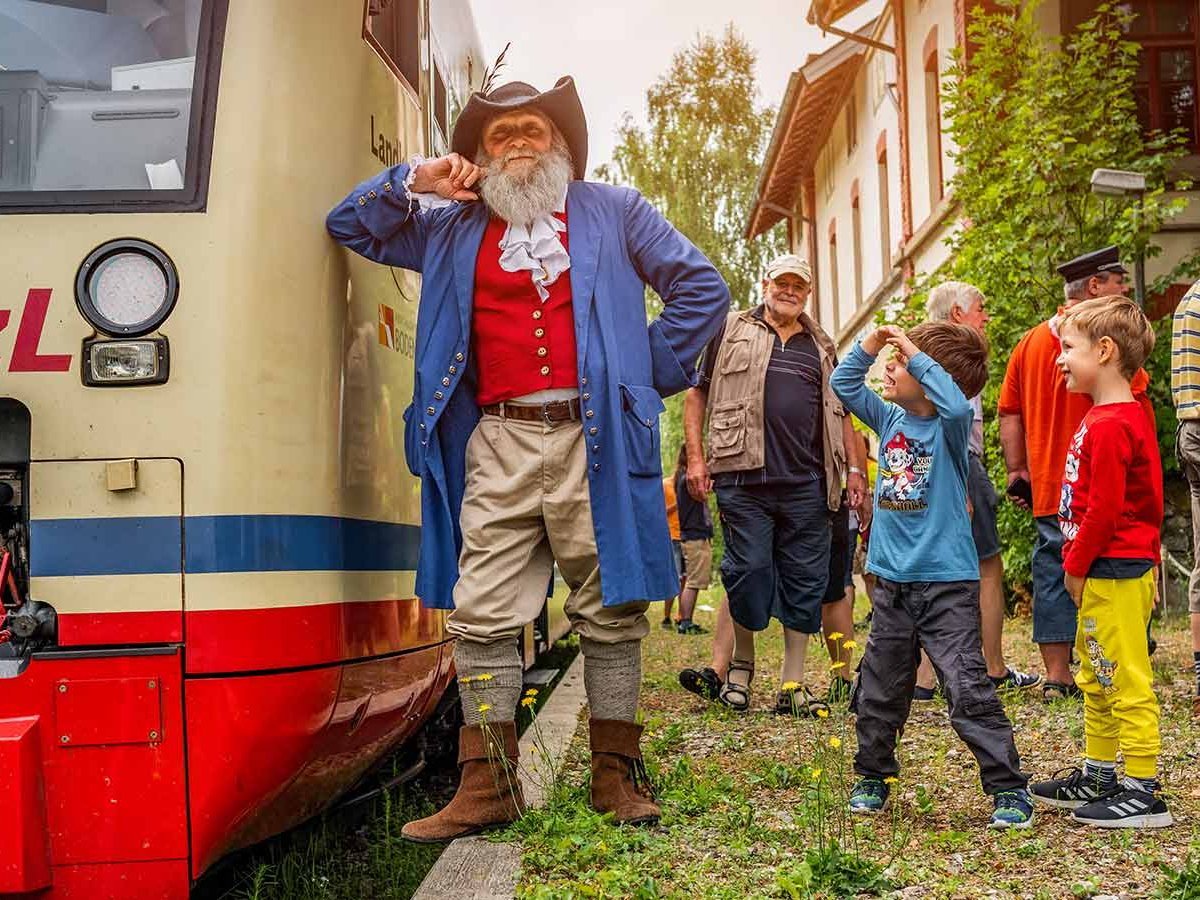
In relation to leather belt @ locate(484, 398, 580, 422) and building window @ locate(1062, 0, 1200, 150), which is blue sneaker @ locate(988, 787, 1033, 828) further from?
building window @ locate(1062, 0, 1200, 150)

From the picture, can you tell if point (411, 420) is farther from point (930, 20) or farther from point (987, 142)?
point (930, 20)

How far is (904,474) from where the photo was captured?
173 inches

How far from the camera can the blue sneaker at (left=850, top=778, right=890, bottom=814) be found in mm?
4293

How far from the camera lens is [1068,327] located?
434cm

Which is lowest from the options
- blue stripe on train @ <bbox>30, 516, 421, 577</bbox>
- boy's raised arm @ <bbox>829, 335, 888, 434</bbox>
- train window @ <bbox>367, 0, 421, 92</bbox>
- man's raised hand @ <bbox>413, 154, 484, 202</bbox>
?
blue stripe on train @ <bbox>30, 516, 421, 577</bbox>

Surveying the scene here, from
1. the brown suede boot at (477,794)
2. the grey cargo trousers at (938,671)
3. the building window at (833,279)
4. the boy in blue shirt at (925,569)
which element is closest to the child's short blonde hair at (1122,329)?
the boy in blue shirt at (925,569)

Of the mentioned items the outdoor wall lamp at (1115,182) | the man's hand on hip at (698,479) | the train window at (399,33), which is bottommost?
the man's hand on hip at (698,479)

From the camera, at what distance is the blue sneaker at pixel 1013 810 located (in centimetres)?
408

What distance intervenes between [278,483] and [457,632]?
75cm

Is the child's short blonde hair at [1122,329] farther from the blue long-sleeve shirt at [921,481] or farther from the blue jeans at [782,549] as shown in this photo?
the blue jeans at [782,549]

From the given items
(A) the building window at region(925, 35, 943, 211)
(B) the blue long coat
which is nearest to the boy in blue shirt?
(B) the blue long coat

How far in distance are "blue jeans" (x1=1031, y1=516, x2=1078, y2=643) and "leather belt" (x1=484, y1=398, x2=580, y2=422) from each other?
10.1 ft

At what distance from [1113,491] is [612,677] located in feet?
4.84

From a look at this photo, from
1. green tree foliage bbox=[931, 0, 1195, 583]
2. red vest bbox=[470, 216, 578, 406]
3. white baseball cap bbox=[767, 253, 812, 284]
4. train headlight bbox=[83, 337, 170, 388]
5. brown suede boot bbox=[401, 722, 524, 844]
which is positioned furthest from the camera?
green tree foliage bbox=[931, 0, 1195, 583]
